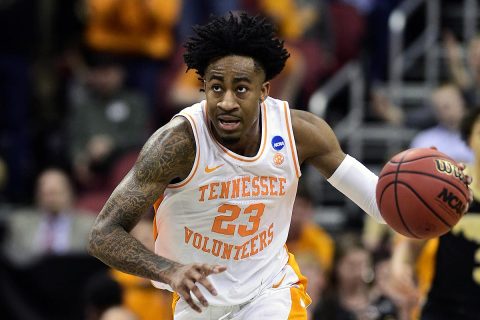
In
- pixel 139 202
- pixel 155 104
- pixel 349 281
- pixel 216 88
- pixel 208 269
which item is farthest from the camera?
pixel 155 104

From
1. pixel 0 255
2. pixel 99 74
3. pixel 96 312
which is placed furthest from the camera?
pixel 99 74

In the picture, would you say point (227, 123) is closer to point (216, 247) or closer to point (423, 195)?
point (216, 247)

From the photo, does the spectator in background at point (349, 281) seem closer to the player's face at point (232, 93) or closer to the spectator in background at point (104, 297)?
the spectator in background at point (104, 297)

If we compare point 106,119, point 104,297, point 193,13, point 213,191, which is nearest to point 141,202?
point 213,191

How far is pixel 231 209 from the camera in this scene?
18.7 feet

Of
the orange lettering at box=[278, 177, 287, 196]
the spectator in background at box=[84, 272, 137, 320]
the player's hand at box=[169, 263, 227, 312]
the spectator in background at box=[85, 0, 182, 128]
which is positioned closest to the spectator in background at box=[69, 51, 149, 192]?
the spectator in background at box=[85, 0, 182, 128]

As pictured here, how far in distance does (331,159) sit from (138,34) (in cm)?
540

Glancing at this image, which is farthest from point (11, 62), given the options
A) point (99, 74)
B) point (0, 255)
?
point (0, 255)

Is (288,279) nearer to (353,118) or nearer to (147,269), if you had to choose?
(147,269)

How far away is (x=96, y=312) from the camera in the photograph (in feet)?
27.0

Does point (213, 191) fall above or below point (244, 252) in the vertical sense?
above

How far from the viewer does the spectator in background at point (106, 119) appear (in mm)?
10922

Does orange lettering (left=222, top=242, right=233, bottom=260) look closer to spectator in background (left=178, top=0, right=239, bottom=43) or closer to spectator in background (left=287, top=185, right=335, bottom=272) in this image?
spectator in background (left=287, top=185, right=335, bottom=272)

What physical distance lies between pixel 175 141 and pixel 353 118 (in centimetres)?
631
